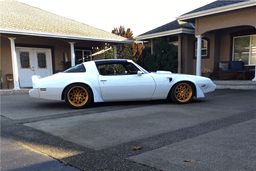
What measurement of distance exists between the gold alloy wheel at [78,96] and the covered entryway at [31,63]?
7.52 metres

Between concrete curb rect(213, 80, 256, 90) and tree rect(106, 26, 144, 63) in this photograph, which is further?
tree rect(106, 26, 144, 63)

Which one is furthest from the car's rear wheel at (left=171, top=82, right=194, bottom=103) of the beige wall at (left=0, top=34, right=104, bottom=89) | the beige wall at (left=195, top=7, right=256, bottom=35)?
the beige wall at (left=0, top=34, right=104, bottom=89)

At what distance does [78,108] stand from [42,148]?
251 centimetres

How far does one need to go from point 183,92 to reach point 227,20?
595cm

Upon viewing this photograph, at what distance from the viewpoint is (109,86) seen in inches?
198

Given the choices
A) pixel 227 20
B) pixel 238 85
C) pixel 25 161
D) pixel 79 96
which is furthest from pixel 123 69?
pixel 227 20

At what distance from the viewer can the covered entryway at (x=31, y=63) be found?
1112cm

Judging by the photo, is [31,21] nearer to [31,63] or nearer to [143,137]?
[31,63]

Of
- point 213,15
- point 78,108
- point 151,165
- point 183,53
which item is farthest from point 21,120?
point 183,53

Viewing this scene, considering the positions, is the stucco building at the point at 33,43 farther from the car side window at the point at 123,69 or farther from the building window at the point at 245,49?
the building window at the point at 245,49

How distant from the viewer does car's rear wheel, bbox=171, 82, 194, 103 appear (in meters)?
5.32

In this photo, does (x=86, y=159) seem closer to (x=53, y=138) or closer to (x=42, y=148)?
(x=42, y=148)

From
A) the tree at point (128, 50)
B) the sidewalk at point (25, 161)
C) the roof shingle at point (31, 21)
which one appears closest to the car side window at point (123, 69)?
the sidewalk at point (25, 161)

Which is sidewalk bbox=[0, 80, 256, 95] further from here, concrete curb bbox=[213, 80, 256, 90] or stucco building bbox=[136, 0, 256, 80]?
stucco building bbox=[136, 0, 256, 80]
